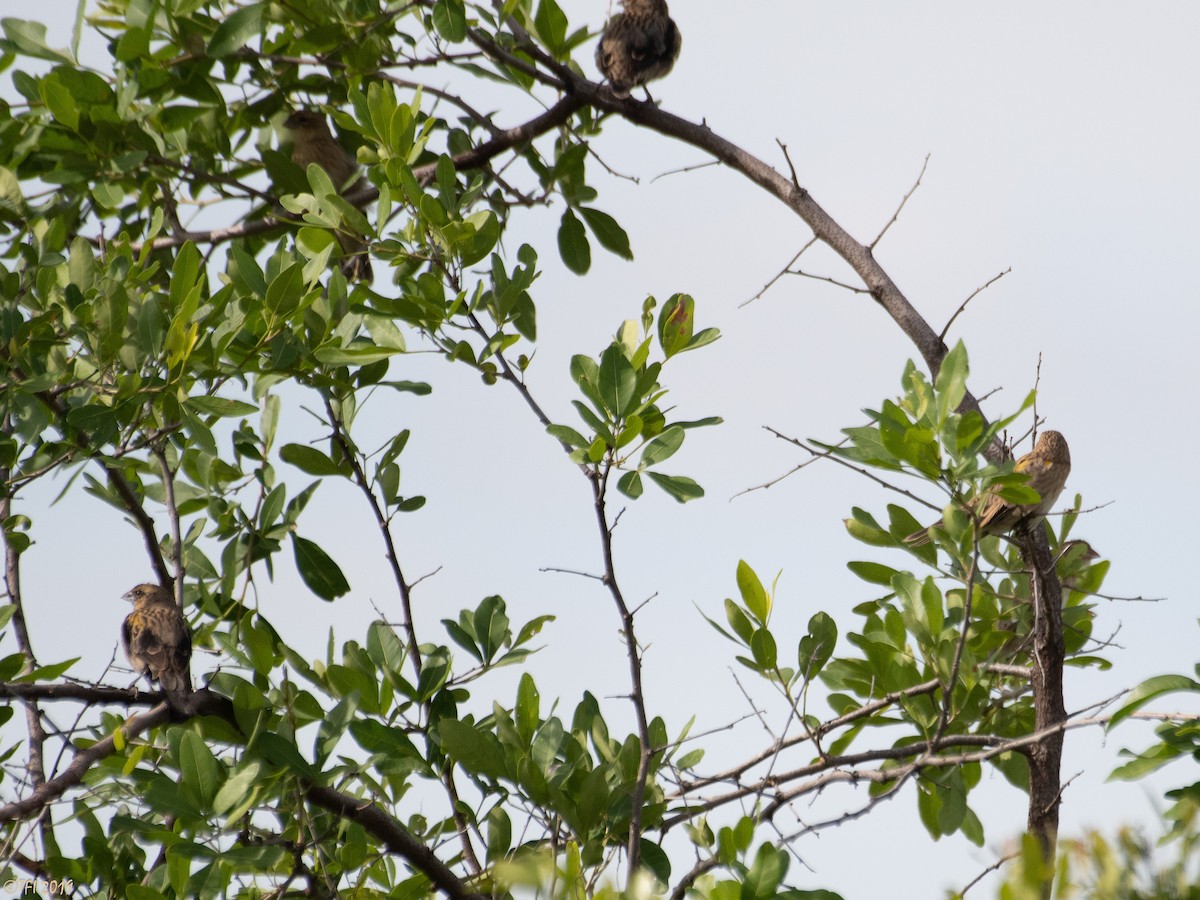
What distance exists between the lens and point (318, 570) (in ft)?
10.3

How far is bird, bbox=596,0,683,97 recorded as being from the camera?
149 inches

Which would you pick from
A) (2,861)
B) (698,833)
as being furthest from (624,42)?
(2,861)

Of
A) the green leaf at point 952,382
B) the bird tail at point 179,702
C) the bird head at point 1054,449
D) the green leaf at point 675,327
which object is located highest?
the bird head at point 1054,449

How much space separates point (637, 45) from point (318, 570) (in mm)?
2083

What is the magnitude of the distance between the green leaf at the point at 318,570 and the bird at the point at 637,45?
66.8 inches

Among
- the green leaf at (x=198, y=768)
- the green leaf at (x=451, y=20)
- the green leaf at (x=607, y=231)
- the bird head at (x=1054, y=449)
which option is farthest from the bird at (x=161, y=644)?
the bird head at (x=1054, y=449)

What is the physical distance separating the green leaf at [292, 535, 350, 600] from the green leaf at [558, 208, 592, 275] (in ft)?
4.94

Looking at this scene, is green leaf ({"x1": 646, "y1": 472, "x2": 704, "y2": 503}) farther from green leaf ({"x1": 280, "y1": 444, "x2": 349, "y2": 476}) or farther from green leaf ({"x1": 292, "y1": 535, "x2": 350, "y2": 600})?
green leaf ({"x1": 292, "y1": 535, "x2": 350, "y2": 600})

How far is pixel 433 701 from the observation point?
279cm

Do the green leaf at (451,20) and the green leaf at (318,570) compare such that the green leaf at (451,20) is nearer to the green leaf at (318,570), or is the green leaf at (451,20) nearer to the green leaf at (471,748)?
the green leaf at (318,570)

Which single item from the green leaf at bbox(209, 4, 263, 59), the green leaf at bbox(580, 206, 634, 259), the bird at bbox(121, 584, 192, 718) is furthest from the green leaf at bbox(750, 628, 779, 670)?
the green leaf at bbox(209, 4, 263, 59)

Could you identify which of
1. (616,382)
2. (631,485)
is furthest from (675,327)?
(631,485)

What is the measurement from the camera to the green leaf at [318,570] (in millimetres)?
3113

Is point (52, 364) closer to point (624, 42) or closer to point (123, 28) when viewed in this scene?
point (123, 28)
